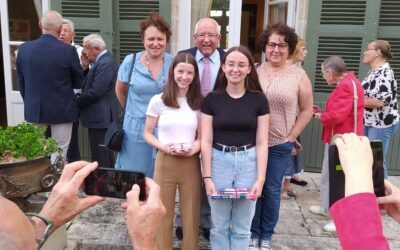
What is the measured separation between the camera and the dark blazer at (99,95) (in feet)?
12.7

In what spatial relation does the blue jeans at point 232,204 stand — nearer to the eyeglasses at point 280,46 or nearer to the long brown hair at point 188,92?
the long brown hair at point 188,92

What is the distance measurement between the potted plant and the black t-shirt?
1.13 meters

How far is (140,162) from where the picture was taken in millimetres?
3137

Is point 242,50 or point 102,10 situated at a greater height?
point 102,10

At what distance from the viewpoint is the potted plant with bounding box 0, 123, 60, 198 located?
7.98 ft

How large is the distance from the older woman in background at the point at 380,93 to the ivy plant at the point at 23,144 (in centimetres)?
299

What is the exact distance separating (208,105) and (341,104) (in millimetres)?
1239

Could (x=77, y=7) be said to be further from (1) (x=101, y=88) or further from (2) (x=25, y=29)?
(1) (x=101, y=88)

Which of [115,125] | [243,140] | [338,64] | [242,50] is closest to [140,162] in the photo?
[115,125]

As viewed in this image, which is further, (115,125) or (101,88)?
(101,88)

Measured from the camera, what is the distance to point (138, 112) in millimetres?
3051

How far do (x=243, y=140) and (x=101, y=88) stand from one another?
180cm

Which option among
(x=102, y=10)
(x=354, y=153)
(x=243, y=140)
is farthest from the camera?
(x=102, y=10)

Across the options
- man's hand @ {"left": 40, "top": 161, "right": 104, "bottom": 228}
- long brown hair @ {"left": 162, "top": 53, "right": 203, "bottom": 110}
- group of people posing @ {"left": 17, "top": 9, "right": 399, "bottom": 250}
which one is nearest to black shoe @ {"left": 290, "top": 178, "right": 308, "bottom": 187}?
group of people posing @ {"left": 17, "top": 9, "right": 399, "bottom": 250}
